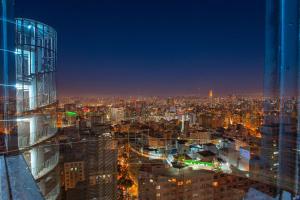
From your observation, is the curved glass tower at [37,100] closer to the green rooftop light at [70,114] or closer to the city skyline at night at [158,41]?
the city skyline at night at [158,41]

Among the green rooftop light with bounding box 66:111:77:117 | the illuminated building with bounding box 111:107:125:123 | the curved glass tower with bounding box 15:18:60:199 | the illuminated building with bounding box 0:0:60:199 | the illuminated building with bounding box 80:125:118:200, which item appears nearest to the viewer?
the illuminated building with bounding box 0:0:60:199

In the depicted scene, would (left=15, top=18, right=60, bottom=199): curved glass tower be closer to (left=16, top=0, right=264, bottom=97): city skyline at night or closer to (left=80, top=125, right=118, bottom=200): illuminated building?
(left=16, top=0, right=264, bottom=97): city skyline at night

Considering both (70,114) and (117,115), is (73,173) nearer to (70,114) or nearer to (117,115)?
(70,114)

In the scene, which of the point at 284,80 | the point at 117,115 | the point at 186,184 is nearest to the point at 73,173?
the point at 186,184

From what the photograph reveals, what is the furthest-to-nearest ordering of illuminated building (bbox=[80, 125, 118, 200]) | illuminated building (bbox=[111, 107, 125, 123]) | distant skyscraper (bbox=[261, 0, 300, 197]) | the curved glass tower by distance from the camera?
1. illuminated building (bbox=[111, 107, 125, 123])
2. illuminated building (bbox=[80, 125, 118, 200])
3. the curved glass tower
4. distant skyscraper (bbox=[261, 0, 300, 197])

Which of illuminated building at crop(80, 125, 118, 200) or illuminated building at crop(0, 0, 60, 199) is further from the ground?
illuminated building at crop(0, 0, 60, 199)

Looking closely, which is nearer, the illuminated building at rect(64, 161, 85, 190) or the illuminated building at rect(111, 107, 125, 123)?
the illuminated building at rect(64, 161, 85, 190)

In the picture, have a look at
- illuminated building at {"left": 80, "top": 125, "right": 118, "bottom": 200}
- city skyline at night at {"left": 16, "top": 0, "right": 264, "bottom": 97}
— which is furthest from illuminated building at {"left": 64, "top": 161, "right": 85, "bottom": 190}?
city skyline at night at {"left": 16, "top": 0, "right": 264, "bottom": 97}
